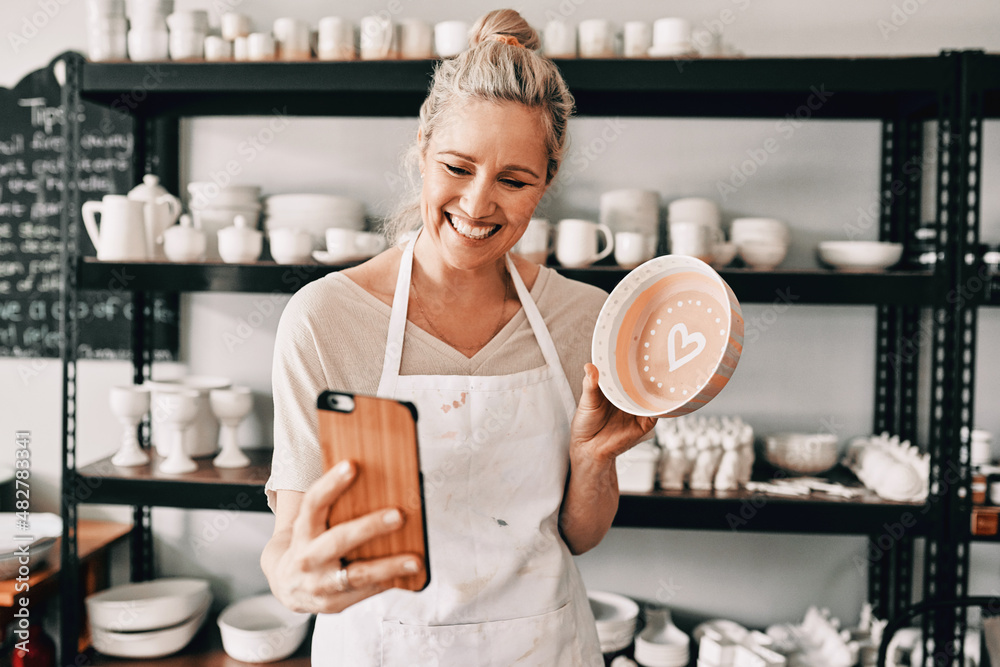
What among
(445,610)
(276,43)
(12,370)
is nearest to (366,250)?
(276,43)

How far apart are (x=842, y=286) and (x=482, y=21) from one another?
3.41ft

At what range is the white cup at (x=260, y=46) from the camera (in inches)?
65.6

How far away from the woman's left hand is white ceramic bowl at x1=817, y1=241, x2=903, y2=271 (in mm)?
1039

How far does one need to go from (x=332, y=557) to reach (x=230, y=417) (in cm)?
129

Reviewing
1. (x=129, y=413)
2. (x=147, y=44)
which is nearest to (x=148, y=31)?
(x=147, y=44)

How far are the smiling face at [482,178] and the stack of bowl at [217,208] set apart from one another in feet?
3.51

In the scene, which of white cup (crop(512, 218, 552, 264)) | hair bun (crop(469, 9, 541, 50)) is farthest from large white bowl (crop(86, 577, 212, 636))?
hair bun (crop(469, 9, 541, 50))

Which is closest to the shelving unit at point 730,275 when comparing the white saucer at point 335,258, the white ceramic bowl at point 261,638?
the white saucer at point 335,258

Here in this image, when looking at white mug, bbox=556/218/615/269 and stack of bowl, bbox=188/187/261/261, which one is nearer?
white mug, bbox=556/218/615/269

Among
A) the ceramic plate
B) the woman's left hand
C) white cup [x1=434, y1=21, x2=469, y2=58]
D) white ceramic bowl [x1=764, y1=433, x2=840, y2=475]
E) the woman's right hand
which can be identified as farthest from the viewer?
white ceramic bowl [x1=764, y1=433, x2=840, y2=475]

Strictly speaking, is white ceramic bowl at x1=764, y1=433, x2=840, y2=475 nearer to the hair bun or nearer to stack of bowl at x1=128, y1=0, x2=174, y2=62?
the hair bun

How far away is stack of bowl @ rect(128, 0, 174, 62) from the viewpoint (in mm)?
1663

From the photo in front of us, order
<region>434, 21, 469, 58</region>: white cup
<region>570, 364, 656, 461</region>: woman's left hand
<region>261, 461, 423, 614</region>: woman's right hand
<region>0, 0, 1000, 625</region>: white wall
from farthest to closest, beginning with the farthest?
<region>0, 0, 1000, 625</region>: white wall, <region>434, 21, 469, 58</region>: white cup, <region>570, 364, 656, 461</region>: woman's left hand, <region>261, 461, 423, 614</region>: woman's right hand

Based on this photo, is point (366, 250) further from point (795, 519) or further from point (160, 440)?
point (795, 519)
